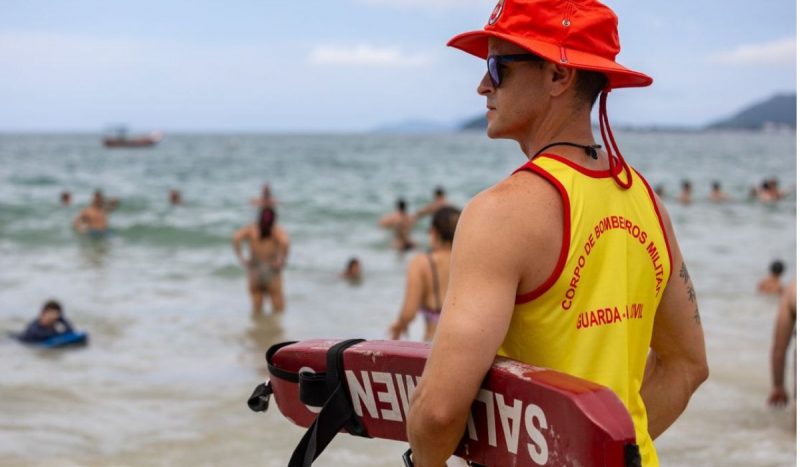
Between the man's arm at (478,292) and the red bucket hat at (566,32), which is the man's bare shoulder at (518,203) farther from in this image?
the red bucket hat at (566,32)

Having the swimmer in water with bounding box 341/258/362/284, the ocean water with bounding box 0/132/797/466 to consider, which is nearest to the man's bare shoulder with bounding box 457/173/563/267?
the ocean water with bounding box 0/132/797/466

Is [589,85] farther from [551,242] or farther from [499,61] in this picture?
[551,242]

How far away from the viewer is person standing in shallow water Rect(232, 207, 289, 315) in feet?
33.7

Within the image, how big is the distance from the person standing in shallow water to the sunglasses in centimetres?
853

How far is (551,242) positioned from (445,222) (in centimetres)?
480

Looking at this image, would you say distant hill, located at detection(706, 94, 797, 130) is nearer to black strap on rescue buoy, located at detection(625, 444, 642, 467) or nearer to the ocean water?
the ocean water

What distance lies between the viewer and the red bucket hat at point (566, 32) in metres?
1.70

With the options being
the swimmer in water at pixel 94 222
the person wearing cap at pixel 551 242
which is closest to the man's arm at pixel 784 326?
the person wearing cap at pixel 551 242

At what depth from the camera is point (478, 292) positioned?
156cm

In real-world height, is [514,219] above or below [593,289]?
above

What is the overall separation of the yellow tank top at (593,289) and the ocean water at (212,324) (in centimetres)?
367

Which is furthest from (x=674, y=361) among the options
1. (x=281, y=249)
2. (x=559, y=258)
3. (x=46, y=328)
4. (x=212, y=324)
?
(x=212, y=324)

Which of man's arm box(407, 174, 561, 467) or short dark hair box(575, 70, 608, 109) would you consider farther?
short dark hair box(575, 70, 608, 109)

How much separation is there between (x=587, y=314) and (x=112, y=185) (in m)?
37.3
